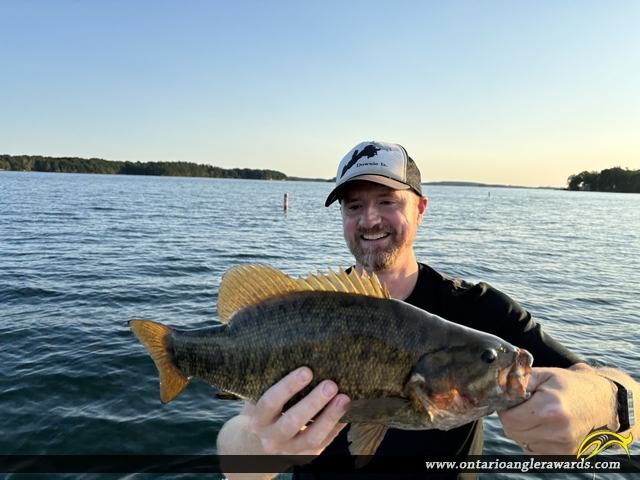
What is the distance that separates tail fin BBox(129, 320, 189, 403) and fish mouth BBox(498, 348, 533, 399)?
2.03 m

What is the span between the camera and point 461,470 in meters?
3.19

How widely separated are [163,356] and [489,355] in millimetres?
2121

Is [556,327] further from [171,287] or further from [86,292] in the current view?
[86,292]

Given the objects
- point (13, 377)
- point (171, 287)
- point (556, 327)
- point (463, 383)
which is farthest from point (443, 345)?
point (171, 287)

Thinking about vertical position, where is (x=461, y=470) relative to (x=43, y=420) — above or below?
above

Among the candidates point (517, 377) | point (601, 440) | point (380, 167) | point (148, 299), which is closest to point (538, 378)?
point (517, 377)

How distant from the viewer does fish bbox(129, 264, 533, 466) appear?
94.3 inches

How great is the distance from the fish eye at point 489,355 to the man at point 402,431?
0.92 feet

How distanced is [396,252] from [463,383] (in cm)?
162

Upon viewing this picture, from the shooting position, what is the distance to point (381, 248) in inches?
151

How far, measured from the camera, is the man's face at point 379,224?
12.6ft

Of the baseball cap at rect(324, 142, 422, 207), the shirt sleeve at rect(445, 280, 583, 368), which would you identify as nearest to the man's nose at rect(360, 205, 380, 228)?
the baseball cap at rect(324, 142, 422, 207)

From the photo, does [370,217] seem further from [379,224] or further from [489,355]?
[489,355]

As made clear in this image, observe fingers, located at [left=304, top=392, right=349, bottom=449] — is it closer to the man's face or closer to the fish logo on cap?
the man's face
